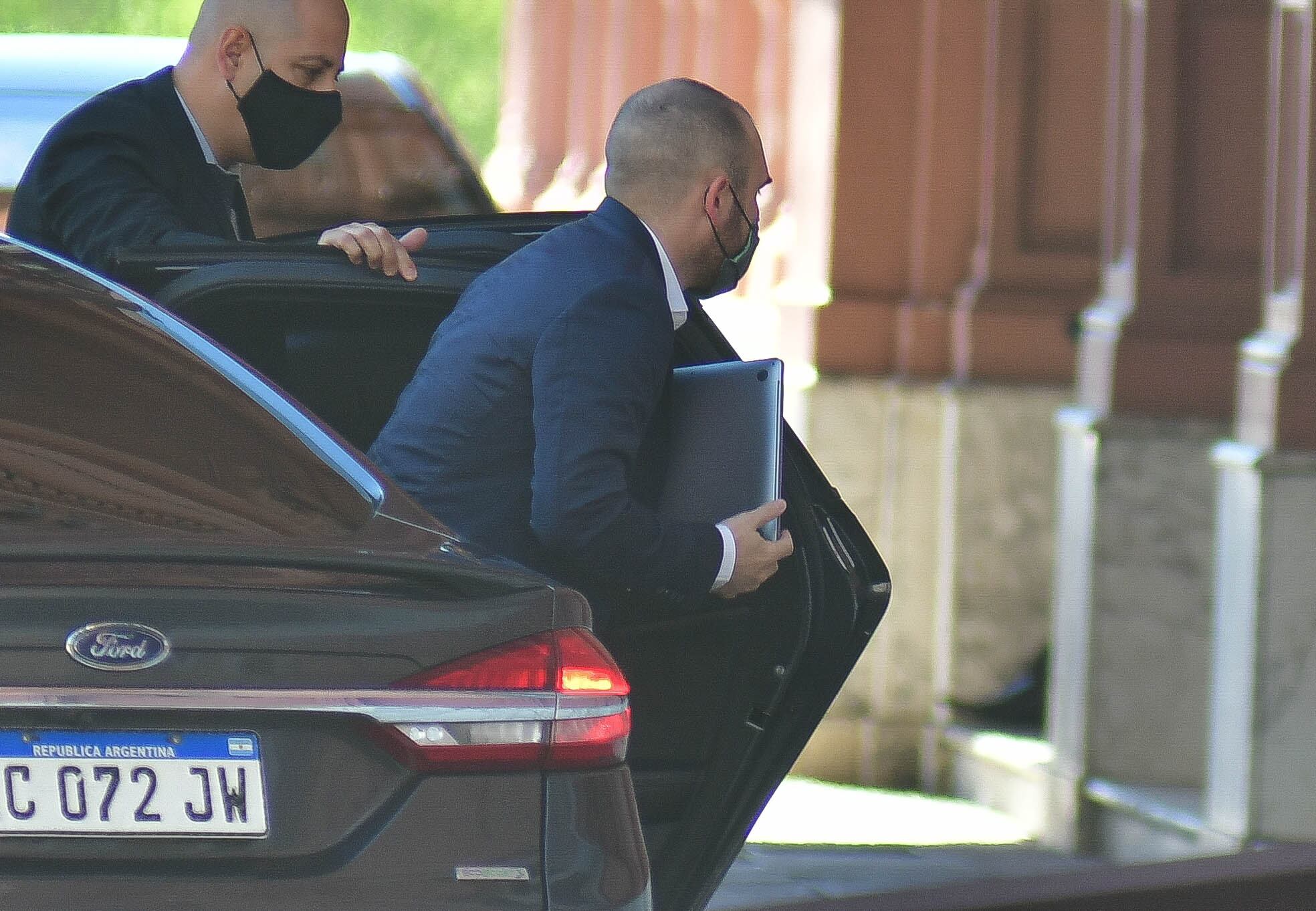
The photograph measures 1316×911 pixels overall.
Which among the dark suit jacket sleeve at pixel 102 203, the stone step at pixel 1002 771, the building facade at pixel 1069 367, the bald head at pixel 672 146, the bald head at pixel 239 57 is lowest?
the stone step at pixel 1002 771

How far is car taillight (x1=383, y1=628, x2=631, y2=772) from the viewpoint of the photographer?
270 centimetres

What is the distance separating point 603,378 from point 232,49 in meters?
1.35

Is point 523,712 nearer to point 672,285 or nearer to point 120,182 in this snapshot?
point 672,285

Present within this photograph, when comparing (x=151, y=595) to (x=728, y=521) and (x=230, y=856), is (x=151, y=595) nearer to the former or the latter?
(x=230, y=856)

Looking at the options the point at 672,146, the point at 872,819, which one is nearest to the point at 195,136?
the point at 672,146

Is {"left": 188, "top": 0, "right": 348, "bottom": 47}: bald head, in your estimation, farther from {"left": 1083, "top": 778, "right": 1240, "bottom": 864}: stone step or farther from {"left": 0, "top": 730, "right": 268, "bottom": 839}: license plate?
{"left": 1083, "top": 778, "right": 1240, "bottom": 864}: stone step

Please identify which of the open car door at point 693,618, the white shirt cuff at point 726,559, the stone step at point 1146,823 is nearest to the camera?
the white shirt cuff at point 726,559

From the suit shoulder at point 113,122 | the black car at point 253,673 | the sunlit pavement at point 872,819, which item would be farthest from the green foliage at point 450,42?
the black car at point 253,673

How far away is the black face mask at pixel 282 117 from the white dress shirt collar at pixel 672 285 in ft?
3.31

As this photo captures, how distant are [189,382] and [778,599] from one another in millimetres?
1052

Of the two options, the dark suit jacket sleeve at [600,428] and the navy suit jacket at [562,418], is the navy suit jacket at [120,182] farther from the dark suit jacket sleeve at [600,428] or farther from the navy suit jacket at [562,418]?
the dark suit jacket sleeve at [600,428]

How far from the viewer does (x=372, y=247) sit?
3.75 metres

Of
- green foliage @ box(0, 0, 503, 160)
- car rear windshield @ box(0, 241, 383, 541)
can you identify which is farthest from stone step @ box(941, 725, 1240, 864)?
green foliage @ box(0, 0, 503, 160)

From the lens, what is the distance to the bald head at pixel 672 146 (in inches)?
147
